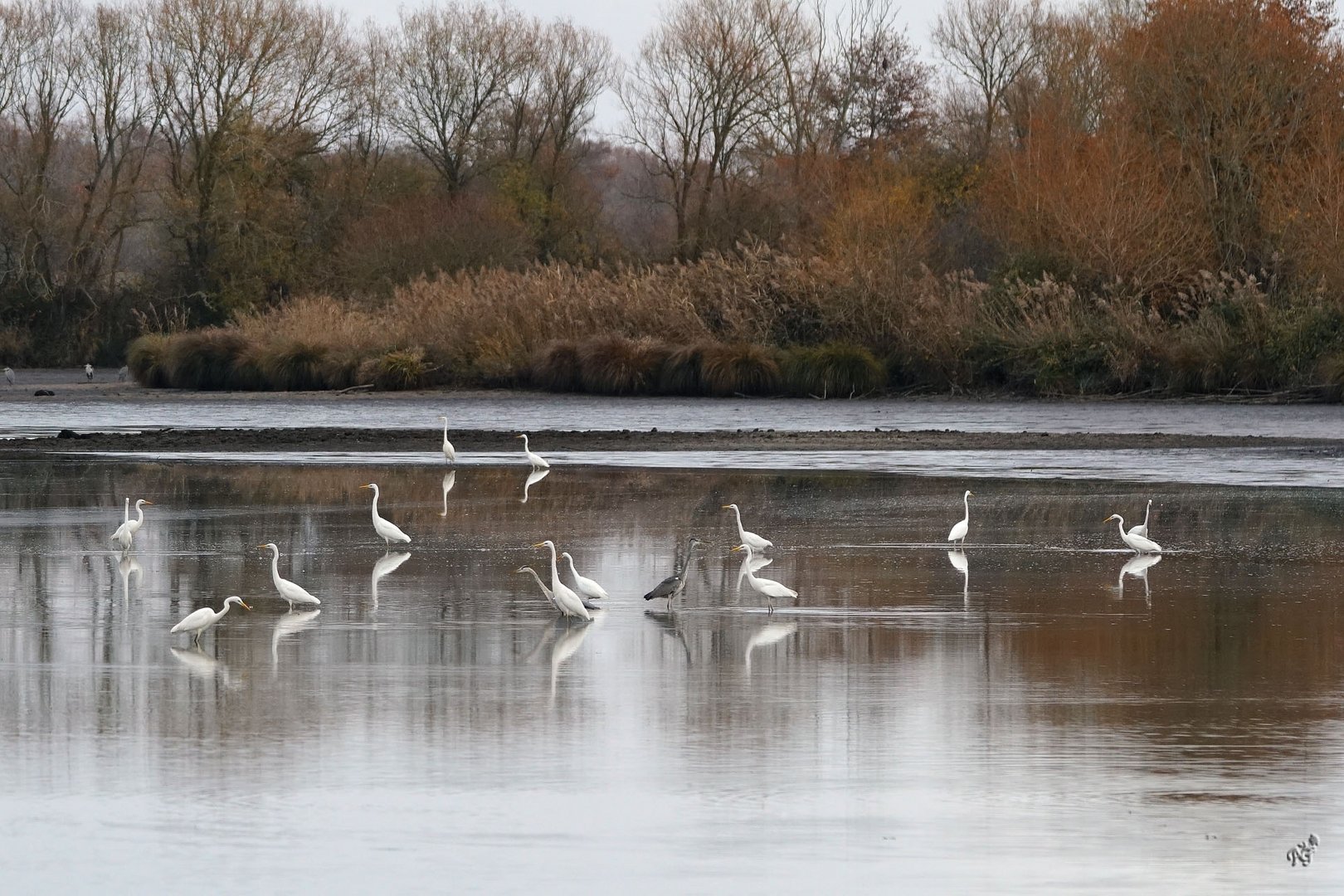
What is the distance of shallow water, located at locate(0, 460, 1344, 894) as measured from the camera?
5.60m

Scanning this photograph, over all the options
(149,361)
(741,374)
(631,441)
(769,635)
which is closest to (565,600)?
(769,635)

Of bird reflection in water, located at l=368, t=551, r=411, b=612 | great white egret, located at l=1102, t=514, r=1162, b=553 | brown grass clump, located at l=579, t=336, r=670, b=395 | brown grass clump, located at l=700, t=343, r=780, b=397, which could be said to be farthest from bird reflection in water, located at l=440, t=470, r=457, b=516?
brown grass clump, located at l=579, t=336, r=670, b=395

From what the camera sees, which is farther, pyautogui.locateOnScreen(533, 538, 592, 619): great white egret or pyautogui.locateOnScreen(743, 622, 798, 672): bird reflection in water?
pyautogui.locateOnScreen(533, 538, 592, 619): great white egret

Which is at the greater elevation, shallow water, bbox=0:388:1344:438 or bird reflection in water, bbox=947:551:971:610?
shallow water, bbox=0:388:1344:438

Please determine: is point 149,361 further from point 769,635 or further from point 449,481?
point 769,635

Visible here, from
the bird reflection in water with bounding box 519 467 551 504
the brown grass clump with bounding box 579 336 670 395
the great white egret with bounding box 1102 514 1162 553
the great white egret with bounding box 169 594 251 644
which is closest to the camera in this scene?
the great white egret with bounding box 169 594 251 644

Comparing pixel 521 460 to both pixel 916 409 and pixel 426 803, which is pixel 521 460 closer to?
pixel 916 409

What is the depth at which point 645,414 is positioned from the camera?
35469 mm

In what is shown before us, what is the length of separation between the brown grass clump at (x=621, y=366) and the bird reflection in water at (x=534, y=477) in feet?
63.9

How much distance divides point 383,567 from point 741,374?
28461 millimetres

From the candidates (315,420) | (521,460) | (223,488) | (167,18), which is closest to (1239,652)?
(223,488)

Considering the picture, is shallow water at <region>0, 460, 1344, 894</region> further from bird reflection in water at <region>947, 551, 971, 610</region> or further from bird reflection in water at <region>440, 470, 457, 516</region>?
bird reflection in water at <region>440, 470, 457, 516</region>

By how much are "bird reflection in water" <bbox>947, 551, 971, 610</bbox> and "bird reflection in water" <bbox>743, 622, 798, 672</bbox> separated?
1.16m

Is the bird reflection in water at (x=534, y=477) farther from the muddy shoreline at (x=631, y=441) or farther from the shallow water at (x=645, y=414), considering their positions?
the shallow water at (x=645, y=414)
